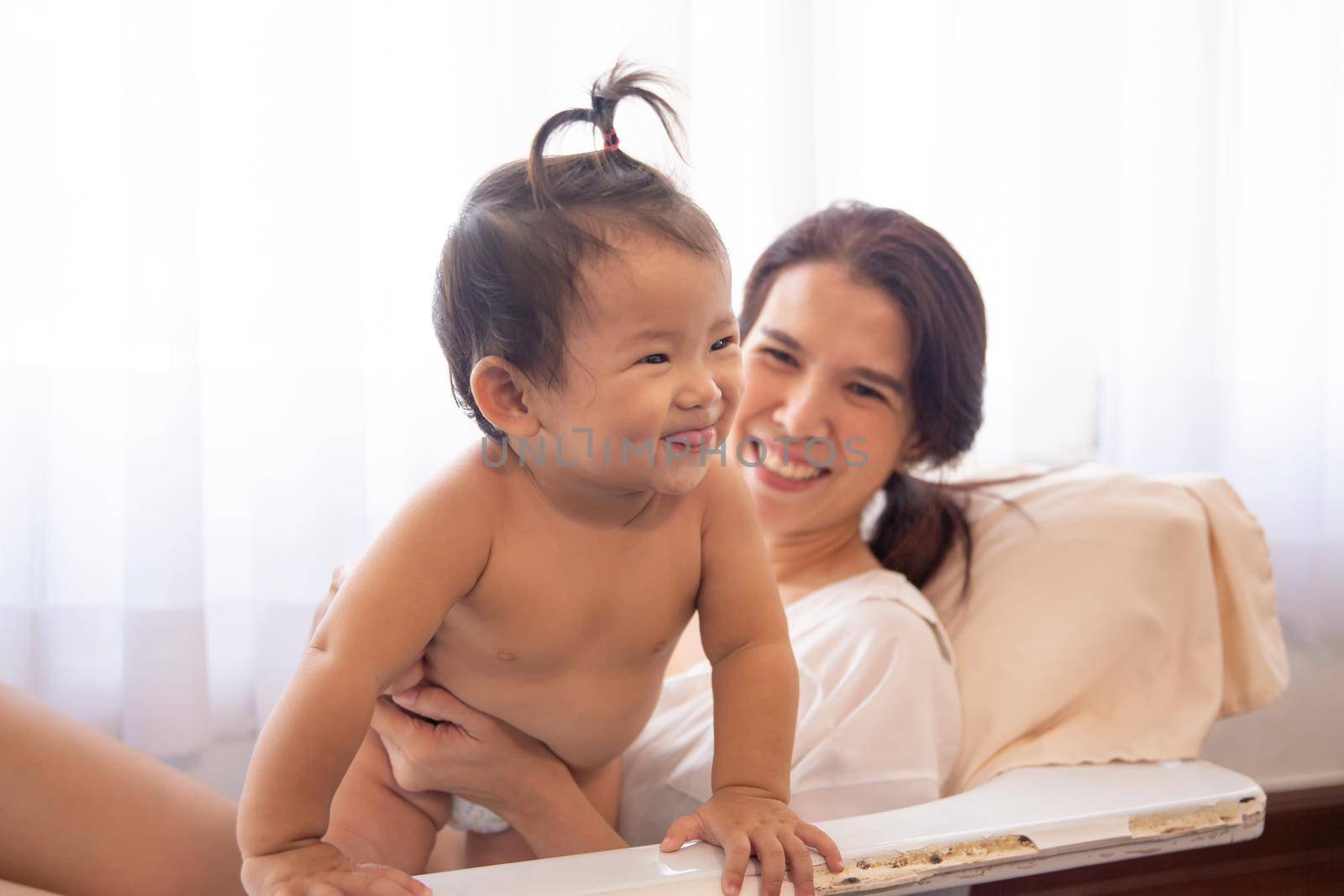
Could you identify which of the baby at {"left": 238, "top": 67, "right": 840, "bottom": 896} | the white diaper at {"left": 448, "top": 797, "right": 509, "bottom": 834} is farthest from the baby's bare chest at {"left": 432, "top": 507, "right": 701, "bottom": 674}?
the white diaper at {"left": 448, "top": 797, "right": 509, "bottom": 834}

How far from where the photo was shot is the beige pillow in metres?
1.25

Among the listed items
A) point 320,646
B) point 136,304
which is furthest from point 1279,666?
point 136,304

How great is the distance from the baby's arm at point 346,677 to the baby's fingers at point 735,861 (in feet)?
0.75

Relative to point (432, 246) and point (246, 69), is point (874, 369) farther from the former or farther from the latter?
point (246, 69)

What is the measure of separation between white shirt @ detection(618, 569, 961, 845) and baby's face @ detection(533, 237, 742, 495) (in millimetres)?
413

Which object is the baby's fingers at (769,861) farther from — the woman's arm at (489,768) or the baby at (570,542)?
the woman's arm at (489,768)

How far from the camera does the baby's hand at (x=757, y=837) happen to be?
31.6 inches

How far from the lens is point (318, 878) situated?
2.51ft

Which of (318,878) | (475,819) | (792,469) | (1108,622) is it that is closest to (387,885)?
(318,878)

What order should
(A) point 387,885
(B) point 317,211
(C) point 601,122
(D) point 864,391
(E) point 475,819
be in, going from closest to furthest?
(A) point 387,885, (C) point 601,122, (E) point 475,819, (D) point 864,391, (B) point 317,211

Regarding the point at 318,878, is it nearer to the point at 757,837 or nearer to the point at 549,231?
the point at 757,837

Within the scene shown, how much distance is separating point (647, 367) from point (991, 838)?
20.2 inches

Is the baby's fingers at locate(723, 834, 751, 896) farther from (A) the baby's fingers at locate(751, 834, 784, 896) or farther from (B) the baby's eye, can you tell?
(B) the baby's eye

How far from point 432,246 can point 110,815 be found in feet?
3.03
